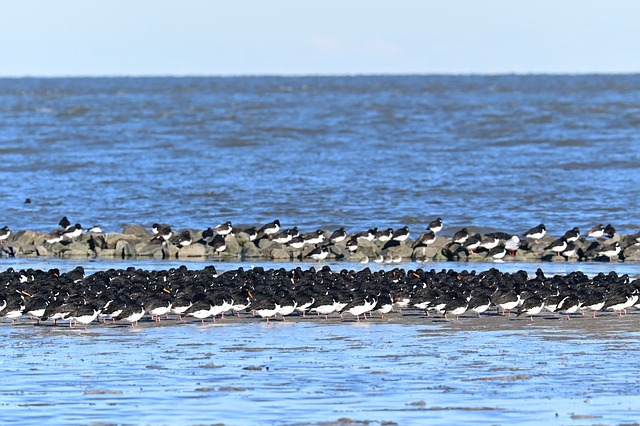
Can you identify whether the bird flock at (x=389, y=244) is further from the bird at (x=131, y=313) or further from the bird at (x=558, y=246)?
the bird at (x=131, y=313)

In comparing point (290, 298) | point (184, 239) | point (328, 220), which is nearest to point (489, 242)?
point (184, 239)

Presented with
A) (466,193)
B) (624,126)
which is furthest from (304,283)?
(624,126)

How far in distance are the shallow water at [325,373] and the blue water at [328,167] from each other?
16602 millimetres

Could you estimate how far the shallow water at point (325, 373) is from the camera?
13.0m

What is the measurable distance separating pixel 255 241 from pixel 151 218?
7.24 m

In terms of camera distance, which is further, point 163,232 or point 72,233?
point 72,233

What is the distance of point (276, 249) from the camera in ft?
98.0

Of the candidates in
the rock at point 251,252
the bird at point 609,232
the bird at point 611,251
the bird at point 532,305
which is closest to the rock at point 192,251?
the rock at point 251,252

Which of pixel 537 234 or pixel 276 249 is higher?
pixel 537 234

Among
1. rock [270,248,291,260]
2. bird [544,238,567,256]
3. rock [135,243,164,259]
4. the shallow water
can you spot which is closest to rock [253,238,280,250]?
rock [270,248,291,260]

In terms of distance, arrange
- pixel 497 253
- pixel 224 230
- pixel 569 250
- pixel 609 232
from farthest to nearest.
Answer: pixel 224 230 < pixel 609 232 < pixel 569 250 < pixel 497 253

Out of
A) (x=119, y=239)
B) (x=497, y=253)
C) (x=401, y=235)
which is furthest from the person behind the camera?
(x=119, y=239)

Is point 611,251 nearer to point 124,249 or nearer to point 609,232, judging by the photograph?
point 609,232

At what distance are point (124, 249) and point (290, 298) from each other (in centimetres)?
1152
